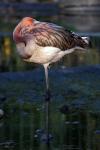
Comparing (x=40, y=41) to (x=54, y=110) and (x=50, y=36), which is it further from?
(x=54, y=110)

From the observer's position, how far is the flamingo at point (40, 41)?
28.5 ft

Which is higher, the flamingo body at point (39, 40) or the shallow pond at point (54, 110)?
the flamingo body at point (39, 40)

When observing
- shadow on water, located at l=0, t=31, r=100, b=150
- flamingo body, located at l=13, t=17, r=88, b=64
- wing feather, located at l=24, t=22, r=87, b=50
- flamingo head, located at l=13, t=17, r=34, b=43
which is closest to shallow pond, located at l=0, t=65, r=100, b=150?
shadow on water, located at l=0, t=31, r=100, b=150

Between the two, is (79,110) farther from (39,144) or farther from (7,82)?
(7,82)

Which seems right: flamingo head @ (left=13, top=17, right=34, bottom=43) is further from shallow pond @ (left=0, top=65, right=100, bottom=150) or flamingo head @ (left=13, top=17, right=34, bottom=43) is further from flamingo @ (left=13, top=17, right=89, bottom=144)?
shallow pond @ (left=0, top=65, right=100, bottom=150)

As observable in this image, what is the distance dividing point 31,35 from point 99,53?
26.3ft

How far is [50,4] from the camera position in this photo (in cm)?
4309

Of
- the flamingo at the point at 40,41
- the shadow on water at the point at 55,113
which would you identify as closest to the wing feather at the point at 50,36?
the flamingo at the point at 40,41

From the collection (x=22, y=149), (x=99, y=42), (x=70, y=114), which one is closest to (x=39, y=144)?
(x=22, y=149)

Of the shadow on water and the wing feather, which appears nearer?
the shadow on water

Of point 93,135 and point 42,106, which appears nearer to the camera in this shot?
point 93,135

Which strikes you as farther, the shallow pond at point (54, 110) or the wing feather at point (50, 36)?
the wing feather at point (50, 36)

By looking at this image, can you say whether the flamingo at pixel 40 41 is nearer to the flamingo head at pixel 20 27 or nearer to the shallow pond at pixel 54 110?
the flamingo head at pixel 20 27

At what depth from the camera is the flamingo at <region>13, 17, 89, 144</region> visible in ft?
28.5
